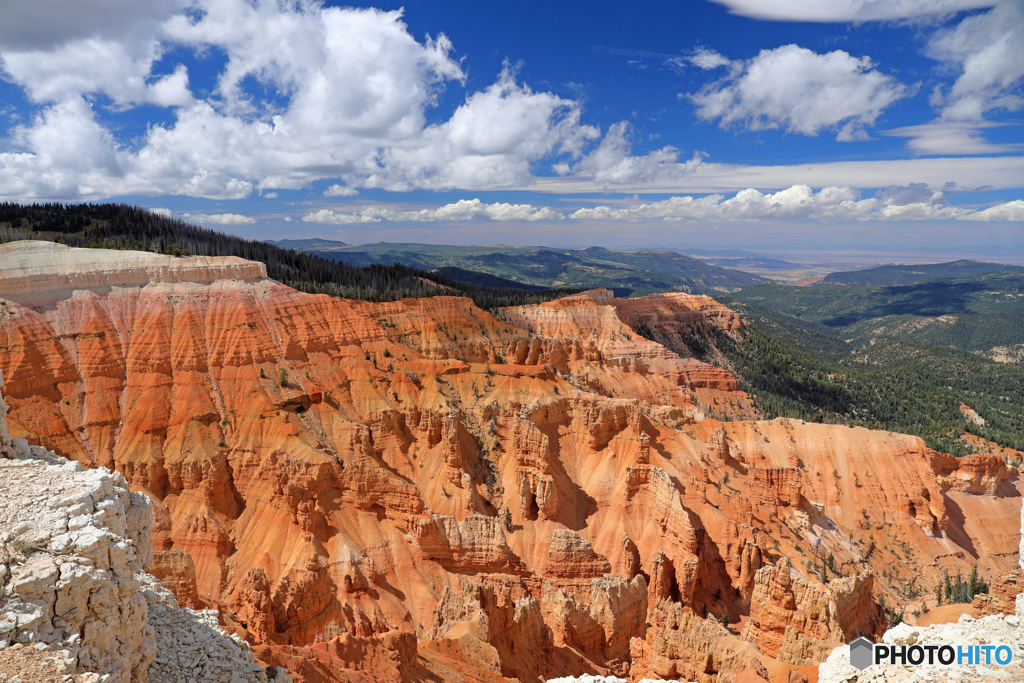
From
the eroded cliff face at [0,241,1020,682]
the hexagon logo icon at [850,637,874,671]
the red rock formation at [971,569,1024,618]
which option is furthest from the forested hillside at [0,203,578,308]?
the red rock formation at [971,569,1024,618]

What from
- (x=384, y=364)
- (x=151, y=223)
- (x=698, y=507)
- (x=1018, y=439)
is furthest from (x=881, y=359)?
(x=151, y=223)

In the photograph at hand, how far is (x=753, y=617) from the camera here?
40.3 metres

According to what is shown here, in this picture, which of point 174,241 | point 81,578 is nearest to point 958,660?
point 81,578

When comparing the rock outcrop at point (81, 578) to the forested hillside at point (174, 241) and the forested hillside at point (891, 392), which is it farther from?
the forested hillside at point (891, 392)

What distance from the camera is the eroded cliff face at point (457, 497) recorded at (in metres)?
34.3

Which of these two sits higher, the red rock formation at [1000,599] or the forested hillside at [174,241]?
the forested hillside at [174,241]

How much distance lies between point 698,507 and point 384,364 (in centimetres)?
3635

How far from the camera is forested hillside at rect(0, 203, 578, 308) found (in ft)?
233

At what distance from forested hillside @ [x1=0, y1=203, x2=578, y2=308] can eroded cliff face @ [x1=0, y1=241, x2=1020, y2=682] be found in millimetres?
21834

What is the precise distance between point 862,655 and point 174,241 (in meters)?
101

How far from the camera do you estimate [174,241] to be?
8556 cm

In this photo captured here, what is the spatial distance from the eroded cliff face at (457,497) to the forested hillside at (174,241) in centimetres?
2183

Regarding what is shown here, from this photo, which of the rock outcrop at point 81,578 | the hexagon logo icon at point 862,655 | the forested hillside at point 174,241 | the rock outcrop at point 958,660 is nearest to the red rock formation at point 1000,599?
the rock outcrop at point 958,660

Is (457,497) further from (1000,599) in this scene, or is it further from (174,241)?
(174,241)
